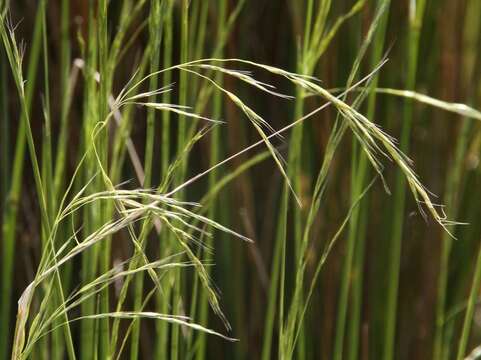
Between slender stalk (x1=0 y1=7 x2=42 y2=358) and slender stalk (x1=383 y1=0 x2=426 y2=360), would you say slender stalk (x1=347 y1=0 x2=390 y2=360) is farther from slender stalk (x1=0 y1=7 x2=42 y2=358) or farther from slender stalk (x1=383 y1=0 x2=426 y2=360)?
slender stalk (x1=0 y1=7 x2=42 y2=358)

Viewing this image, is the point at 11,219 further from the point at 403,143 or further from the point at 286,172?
the point at 403,143

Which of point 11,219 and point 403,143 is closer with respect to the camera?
point 403,143

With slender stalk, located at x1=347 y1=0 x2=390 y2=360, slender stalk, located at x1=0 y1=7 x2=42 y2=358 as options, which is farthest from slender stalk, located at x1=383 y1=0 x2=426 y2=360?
slender stalk, located at x1=0 y1=7 x2=42 y2=358

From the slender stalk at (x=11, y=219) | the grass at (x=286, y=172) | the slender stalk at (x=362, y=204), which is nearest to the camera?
the slender stalk at (x=362, y=204)

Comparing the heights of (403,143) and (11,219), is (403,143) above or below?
above

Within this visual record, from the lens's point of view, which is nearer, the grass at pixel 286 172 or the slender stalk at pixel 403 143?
the slender stalk at pixel 403 143

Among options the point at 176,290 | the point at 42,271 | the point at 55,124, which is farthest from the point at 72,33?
the point at 42,271

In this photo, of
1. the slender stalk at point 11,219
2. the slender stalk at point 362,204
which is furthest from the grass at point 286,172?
the slender stalk at point 362,204

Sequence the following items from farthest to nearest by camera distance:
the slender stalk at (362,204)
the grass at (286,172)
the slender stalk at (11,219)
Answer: the grass at (286,172) < the slender stalk at (11,219) < the slender stalk at (362,204)

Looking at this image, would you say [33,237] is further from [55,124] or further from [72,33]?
[72,33]

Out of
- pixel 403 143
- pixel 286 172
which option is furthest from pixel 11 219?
pixel 403 143

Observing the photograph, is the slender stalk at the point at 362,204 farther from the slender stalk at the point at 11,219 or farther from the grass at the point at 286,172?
the slender stalk at the point at 11,219
